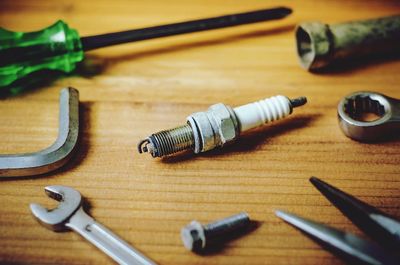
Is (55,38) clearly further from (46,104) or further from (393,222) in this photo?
(393,222)

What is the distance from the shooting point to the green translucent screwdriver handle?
741 millimetres

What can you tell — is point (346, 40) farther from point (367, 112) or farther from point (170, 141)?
point (170, 141)

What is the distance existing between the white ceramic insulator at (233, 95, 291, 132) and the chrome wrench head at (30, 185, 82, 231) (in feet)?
0.92

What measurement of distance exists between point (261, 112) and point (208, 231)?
23 centimetres

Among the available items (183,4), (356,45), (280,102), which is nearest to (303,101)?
→ (280,102)

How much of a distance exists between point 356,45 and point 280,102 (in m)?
0.25

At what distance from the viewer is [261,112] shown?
2.17 ft

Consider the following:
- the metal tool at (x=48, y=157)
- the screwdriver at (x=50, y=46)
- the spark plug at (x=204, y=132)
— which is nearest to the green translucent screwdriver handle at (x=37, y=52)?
the screwdriver at (x=50, y=46)

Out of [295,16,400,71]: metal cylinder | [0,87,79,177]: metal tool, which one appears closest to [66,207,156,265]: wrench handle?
[0,87,79,177]: metal tool

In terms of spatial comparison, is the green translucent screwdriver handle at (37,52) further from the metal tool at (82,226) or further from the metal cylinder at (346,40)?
the metal cylinder at (346,40)

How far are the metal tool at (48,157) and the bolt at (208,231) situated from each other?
0.76 ft

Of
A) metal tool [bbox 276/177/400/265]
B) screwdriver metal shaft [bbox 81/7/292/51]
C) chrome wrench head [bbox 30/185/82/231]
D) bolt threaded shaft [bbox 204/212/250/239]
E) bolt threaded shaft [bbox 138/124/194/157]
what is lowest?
metal tool [bbox 276/177/400/265]

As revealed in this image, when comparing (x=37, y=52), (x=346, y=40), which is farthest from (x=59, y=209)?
(x=346, y=40)

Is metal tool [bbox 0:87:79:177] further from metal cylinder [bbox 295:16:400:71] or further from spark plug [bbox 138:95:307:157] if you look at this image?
metal cylinder [bbox 295:16:400:71]
